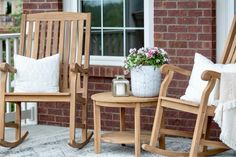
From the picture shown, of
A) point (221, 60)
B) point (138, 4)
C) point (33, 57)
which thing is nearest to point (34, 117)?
point (33, 57)

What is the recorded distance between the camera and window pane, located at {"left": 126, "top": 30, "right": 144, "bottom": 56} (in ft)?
22.5

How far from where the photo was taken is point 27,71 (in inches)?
252

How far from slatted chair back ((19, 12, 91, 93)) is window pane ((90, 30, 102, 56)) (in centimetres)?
38

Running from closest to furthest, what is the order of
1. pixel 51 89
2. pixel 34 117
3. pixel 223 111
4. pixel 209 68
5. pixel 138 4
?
pixel 223 111 < pixel 209 68 < pixel 51 89 < pixel 138 4 < pixel 34 117

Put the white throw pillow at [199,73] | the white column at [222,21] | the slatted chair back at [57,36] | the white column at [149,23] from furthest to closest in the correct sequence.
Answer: the white column at [149,23] < the slatted chair back at [57,36] < the white column at [222,21] < the white throw pillow at [199,73]

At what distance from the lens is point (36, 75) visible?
6375 mm

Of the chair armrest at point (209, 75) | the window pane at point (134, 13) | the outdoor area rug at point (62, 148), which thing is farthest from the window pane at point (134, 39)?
the chair armrest at point (209, 75)

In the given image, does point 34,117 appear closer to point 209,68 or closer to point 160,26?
point 160,26

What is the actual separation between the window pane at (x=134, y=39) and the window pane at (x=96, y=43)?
327mm

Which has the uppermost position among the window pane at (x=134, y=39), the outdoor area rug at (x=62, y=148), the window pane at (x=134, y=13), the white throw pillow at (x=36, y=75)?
the window pane at (x=134, y=13)

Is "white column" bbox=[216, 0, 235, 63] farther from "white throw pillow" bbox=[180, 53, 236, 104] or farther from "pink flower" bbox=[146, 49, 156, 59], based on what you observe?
"pink flower" bbox=[146, 49, 156, 59]

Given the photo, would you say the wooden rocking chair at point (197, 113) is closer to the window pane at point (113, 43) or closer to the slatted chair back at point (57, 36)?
the slatted chair back at point (57, 36)

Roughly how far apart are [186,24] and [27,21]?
1391mm

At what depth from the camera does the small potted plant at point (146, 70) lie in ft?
19.2
